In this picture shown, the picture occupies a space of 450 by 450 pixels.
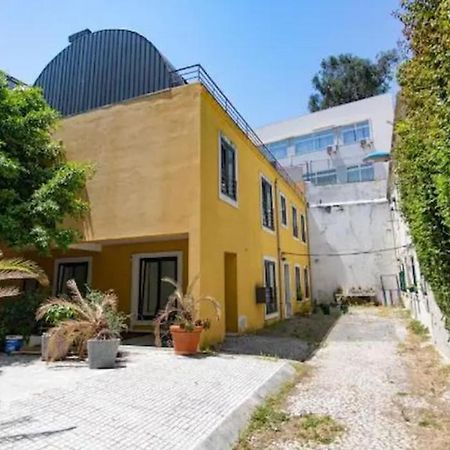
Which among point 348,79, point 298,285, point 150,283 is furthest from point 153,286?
point 348,79

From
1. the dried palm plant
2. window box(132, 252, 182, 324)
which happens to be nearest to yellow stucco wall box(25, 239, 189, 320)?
window box(132, 252, 182, 324)

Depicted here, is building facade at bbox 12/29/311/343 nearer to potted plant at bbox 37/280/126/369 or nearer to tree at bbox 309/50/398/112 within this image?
potted plant at bbox 37/280/126/369

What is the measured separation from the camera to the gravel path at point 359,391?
14.1 feet

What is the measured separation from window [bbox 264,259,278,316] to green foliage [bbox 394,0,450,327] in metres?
7.03

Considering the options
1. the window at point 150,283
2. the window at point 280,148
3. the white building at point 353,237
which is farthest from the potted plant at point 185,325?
the window at point 280,148

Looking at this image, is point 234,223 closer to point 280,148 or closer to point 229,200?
point 229,200

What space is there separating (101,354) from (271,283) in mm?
9562

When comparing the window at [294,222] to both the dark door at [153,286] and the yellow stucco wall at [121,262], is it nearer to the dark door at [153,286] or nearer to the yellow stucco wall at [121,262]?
the yellow stucco wall at [121,262]

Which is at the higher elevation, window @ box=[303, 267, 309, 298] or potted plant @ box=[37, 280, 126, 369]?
window @ box=[303, 267, 309, 298]

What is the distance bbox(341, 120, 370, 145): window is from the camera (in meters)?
35.6

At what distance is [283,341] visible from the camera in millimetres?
10805

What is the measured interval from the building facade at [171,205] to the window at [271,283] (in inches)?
3.4

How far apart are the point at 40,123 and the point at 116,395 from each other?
7916mm

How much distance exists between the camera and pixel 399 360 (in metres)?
8.41
